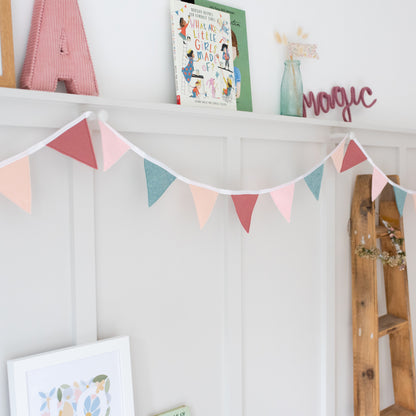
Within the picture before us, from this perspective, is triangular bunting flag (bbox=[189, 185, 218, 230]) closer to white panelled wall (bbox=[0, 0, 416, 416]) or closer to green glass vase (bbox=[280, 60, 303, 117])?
white panelled wall (bbox=[0, 0, 416, 416])

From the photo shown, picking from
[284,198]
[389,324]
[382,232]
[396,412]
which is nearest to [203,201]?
[284,198]

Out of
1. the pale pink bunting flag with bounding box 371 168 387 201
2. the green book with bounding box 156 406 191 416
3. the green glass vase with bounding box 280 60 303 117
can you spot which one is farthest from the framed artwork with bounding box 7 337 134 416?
the pale pink bunting flag with bounding box 371 168 387 201

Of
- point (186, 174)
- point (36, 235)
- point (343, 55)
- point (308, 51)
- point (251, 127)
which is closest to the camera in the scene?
point (36, 235)

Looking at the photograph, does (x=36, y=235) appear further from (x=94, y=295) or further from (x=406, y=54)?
(x=406, y=54)

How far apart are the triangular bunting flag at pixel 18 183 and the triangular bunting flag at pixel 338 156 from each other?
37.7 inches

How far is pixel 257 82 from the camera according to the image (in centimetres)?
147

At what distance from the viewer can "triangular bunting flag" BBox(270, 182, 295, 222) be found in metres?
1.38

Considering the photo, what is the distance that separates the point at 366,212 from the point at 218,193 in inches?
25.7

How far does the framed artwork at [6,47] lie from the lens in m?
0.97

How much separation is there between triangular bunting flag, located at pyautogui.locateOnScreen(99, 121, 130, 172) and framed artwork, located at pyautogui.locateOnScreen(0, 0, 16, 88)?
0.68 feet

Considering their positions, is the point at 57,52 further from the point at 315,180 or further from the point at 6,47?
the point at 315,180

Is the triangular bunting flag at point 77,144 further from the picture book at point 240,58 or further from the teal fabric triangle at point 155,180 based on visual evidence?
the picture book at point 240,58

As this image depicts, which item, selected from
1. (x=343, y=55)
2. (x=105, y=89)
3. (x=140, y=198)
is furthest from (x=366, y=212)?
(x=105, y=89)

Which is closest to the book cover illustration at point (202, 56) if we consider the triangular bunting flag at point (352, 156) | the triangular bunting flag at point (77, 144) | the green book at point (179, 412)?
the triangular bunting flag at point (77, 144)
